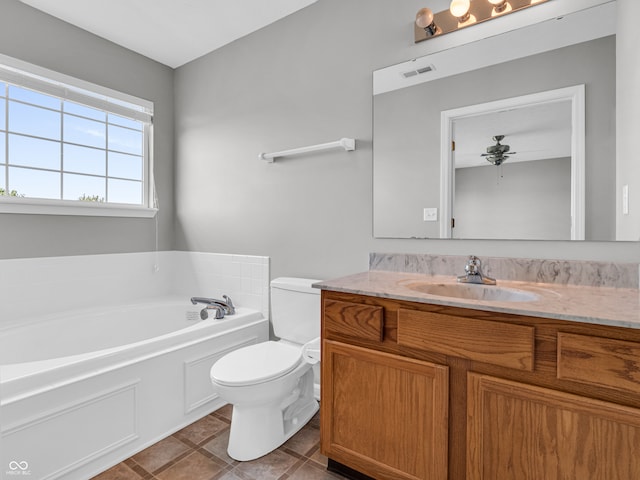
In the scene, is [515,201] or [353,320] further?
[515,201]

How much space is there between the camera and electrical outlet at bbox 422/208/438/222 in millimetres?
1777

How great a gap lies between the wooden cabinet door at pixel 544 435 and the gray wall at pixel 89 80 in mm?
2688

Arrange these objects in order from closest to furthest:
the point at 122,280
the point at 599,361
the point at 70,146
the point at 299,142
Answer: the point at 599,361 → the point at 299,142 → the point at 70,146 → the point at 122,280

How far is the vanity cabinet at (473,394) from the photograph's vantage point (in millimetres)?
960

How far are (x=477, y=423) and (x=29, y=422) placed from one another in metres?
1.69

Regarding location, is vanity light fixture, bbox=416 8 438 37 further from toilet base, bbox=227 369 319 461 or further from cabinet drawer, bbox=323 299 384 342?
toilet base, bbox=227 369 319 461

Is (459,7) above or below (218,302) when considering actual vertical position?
above

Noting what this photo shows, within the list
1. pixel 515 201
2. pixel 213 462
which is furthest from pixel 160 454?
pixel 515 201

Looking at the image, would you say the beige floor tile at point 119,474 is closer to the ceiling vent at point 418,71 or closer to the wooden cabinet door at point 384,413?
the wooden cabinet door at point 384,413

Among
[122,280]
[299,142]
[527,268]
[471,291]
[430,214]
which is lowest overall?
[122,280]

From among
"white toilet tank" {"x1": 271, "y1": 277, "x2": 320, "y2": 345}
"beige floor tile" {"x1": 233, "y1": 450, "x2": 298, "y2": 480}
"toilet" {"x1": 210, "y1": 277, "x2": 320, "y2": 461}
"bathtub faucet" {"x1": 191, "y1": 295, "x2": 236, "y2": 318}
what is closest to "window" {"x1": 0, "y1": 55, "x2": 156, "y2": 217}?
"bathtub faucet" {"x1": 191, "y1": 295, "x2": 236, "y2": 318}

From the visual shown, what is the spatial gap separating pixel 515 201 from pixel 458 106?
1.81 feet

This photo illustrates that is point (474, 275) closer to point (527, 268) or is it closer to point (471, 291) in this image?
point (471, 291)

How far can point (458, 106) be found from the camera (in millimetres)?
1716
